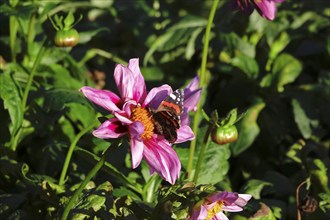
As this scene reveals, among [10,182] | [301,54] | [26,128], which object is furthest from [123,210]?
[301,54]

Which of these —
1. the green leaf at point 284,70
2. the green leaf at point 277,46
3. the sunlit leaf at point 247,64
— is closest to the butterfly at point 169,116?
the sunlit leaf at point 247,64

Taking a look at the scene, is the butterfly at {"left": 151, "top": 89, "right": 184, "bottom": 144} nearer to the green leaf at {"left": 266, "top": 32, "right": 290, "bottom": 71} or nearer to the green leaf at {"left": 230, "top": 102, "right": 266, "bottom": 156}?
the green leaf at {"left": 230, "top": 102, "right": 266, "bottom": 156}

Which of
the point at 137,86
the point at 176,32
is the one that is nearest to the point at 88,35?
the point at 176,32

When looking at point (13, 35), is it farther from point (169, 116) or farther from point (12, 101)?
point (169, 116)

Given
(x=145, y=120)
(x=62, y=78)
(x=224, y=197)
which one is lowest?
(x=62, y=78)

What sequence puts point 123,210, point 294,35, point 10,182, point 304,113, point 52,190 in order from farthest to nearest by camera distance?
point 294,35 < point 304,113 < point 10,182 < point 52,190 < point 123,210

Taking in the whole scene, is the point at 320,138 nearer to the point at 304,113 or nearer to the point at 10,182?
the point at 304,113
